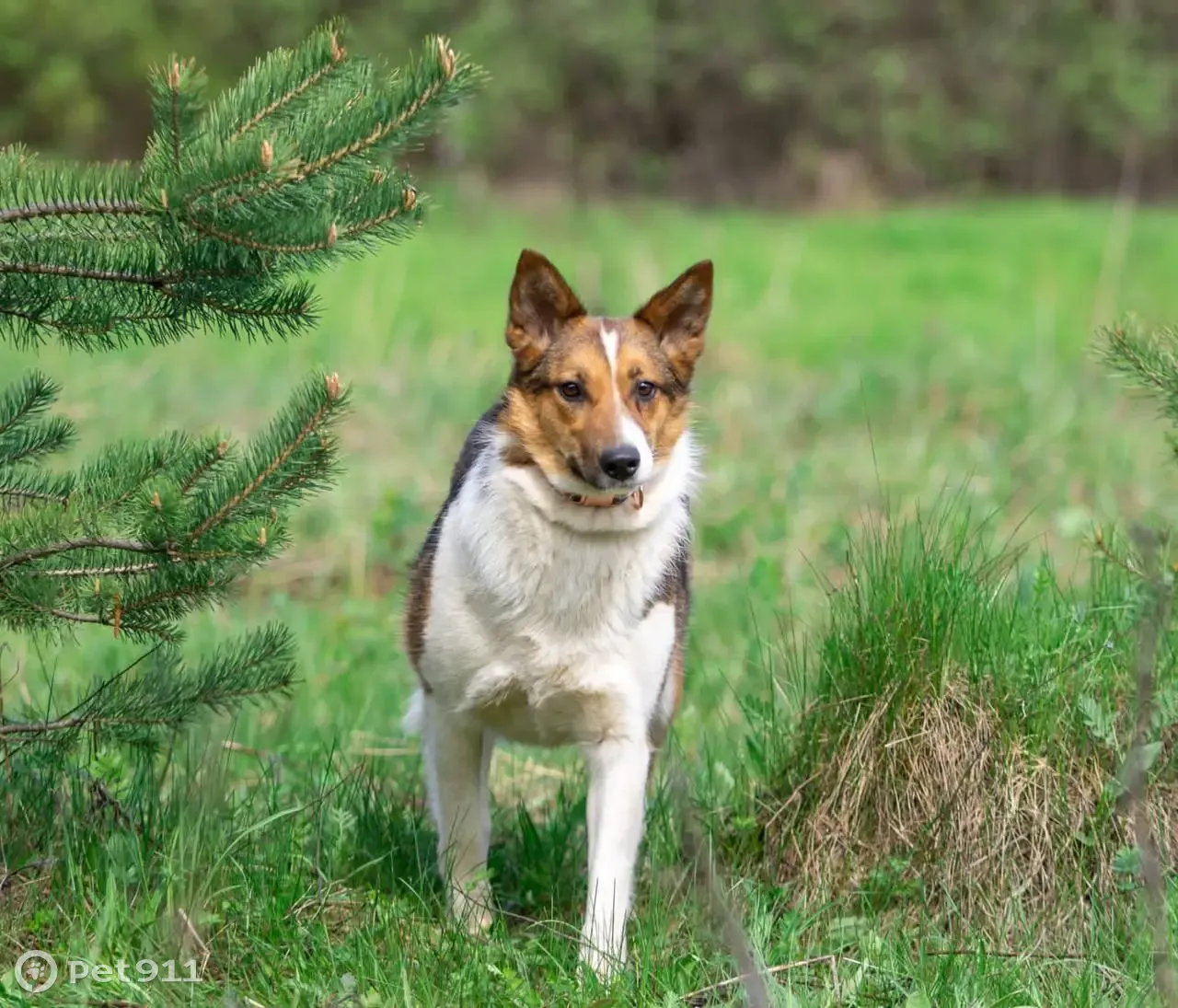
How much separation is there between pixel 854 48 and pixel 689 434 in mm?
29130

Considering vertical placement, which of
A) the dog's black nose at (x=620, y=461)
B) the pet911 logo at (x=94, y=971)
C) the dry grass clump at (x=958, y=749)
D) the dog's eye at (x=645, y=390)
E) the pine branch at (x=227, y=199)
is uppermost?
the pine branch at (x=227, y=199)

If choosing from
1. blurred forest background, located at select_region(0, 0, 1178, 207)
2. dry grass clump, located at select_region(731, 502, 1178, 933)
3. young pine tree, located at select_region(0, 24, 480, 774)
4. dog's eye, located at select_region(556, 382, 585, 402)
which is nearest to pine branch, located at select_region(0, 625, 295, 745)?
young pine tree, located at select_region(0, 24, 480, 774)

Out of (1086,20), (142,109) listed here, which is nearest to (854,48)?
(1086,20)

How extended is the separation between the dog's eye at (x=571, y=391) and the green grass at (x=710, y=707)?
48 cm

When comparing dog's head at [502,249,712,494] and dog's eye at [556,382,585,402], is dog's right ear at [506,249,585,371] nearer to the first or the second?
dog's head at [502,249,712,494]

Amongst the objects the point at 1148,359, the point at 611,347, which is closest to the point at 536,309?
the point at 611,347

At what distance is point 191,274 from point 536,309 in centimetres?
117

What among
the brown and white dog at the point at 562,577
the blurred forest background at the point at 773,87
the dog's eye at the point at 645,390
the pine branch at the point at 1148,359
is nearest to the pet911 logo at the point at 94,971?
the brown and white dog at the point at 562,577

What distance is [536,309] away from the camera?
4.08 metres

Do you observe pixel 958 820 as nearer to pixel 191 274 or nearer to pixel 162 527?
pixel 162 527

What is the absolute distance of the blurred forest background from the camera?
27828 mm

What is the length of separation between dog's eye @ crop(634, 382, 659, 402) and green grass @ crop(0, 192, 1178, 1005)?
16.4 inches

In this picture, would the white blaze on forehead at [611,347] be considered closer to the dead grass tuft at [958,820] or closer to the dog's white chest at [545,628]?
the dog's white chest at [545,628]

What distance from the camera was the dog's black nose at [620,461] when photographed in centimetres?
371
